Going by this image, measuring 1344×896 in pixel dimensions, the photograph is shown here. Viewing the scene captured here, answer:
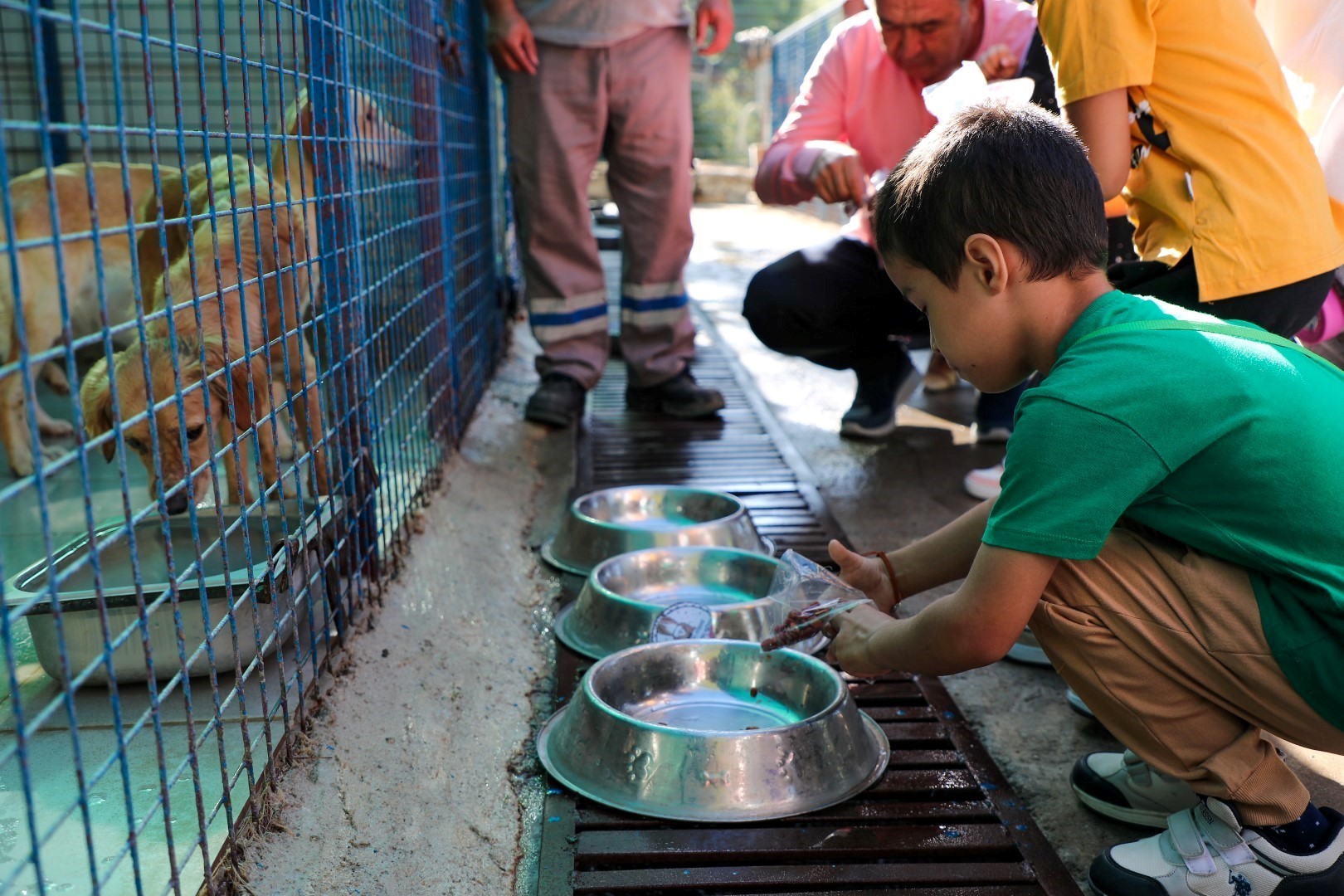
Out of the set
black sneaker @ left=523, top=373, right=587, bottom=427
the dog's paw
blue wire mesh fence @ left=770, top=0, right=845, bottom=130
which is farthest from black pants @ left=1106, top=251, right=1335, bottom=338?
blue wire mesh fence @ left=770, top=0, right=845, bottom=130

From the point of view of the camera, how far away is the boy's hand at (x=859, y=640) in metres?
1.59

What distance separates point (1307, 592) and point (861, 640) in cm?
56

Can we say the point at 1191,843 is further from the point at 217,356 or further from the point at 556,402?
the point at 556,402

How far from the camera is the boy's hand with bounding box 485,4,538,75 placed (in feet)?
11.3

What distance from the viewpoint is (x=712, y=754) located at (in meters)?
1.66

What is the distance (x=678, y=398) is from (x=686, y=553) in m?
1.55

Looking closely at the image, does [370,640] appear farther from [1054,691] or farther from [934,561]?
[1054,691]

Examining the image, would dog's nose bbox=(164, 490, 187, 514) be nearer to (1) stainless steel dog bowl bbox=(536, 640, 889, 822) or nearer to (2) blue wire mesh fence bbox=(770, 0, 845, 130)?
(1) stainless steel dog bowl bbox=(536, 640, 889, 822)

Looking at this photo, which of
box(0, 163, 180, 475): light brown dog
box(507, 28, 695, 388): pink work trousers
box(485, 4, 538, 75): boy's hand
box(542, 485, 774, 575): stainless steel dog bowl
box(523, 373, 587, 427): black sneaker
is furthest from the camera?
box(523, 373, 587, 427): black sneaker

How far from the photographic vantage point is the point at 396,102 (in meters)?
2.62

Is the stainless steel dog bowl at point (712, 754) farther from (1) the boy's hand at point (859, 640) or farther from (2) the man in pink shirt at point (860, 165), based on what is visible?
(2) the man in pink shirt at point (860, 165)

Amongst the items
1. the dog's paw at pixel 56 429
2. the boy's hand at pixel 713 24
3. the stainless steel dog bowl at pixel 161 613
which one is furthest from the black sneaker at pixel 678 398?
the stainless steel dog bowl at pixel 161 613

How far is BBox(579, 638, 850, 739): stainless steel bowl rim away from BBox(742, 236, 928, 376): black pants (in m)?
1.50

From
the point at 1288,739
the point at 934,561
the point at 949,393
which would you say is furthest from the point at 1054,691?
the point at 949,393
